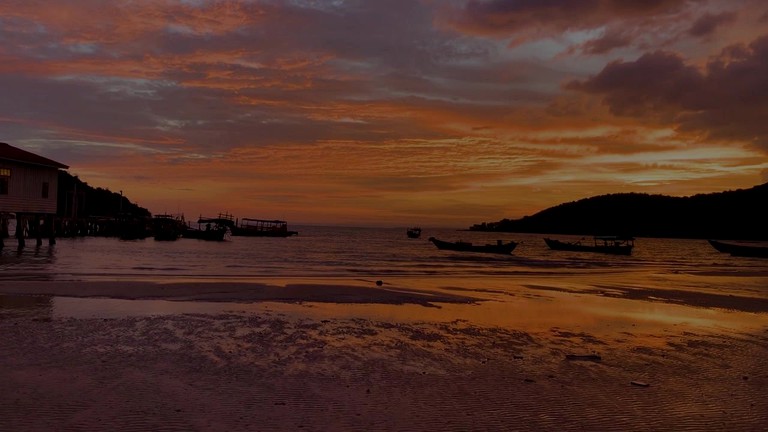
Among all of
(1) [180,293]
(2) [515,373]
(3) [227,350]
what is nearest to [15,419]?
(3) [227,350]

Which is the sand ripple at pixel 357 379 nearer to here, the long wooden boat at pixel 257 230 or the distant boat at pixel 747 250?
the distant boat at pixel 747 250

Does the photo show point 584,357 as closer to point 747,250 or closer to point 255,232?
point 747,250

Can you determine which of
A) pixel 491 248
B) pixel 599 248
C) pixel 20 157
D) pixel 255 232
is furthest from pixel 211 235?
pixel 599 248

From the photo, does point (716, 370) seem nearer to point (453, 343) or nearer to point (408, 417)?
point (453, 343)

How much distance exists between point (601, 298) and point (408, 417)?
1644 cm

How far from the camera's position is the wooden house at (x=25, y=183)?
3922 centimetres

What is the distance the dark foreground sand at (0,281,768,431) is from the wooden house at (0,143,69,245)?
2839 cm

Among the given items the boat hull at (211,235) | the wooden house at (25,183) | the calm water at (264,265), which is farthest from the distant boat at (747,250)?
the wooden house at (25,183)

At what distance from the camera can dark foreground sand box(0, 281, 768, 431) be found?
668 centimetres

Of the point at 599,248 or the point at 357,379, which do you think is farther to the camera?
the point at 599,248

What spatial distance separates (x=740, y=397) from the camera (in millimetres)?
7883

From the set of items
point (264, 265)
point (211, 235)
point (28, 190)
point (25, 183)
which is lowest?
point (264, 265)

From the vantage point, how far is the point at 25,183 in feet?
135

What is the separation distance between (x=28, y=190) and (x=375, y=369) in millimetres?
41874
